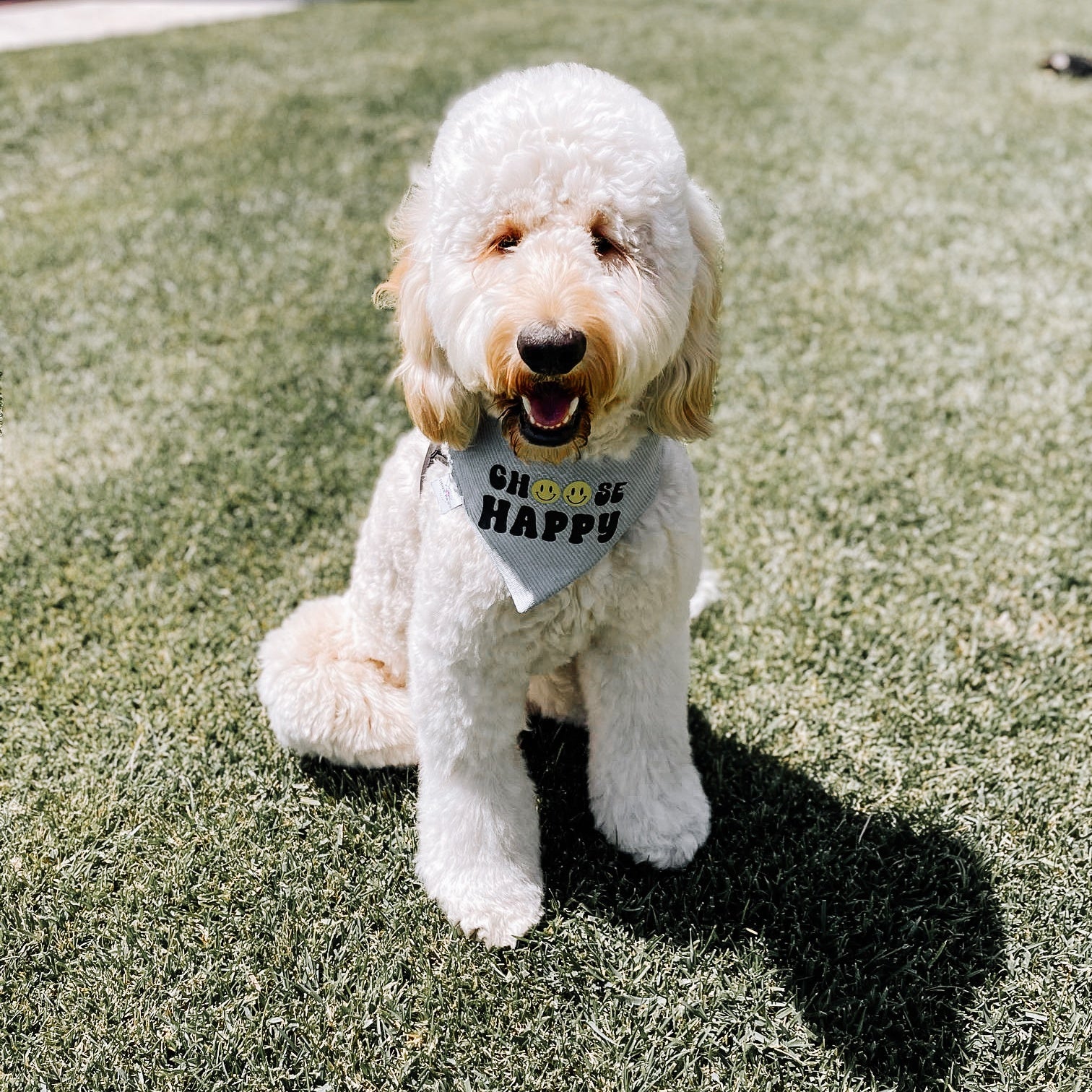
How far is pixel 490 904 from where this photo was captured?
8.64 feet

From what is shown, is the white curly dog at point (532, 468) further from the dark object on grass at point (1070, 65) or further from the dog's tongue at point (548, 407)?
the dark object on grass at point (1070, 65)

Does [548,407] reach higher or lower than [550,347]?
lower

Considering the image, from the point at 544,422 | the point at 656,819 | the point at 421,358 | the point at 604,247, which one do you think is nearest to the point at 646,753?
the point at 656,819

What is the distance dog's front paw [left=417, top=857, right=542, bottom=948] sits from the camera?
2.61m

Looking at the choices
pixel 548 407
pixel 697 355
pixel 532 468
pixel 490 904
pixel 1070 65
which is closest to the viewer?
pixel 548 407

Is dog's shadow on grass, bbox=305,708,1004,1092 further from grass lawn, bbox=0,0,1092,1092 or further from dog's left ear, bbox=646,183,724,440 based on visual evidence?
dog's left ear, bbox=646,183,724,440

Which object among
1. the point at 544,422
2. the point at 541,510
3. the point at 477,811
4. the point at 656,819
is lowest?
the point at 656,819

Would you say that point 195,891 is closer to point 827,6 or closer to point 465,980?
point 465,980

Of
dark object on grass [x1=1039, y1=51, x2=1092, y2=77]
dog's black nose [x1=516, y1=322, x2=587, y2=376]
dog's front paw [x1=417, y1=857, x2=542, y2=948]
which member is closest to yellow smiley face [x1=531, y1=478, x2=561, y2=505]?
dog's black nose [x1=516, y1=322, x2=587, y2=376]

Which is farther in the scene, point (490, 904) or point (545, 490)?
point (490, 904)

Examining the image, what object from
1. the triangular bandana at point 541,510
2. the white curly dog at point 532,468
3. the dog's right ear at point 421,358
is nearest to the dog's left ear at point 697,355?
the white curly dog at point 532,468

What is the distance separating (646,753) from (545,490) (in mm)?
906

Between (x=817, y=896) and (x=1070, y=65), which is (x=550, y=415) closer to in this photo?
(x=817, y=896)

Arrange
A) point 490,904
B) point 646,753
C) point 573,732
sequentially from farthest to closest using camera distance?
point 573,732, point 646,753, point 490,904
